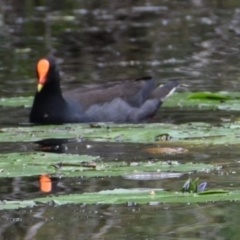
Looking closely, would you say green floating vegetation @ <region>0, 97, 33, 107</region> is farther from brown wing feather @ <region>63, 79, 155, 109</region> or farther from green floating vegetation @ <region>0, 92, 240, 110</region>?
brown wing feather @ <region>63, 79, 155, 109</region>

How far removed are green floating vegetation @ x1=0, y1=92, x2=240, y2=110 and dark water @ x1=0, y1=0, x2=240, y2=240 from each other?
0.12 metres

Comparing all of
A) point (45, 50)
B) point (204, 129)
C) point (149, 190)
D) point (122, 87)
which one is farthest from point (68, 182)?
point (45, 50)

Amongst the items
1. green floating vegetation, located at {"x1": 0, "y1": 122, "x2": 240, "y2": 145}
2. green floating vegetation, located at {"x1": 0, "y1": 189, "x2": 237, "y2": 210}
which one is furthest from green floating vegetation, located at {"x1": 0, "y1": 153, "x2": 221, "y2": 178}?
green floating vegetation, located at {"x1": 0, "y1": 122, "x2": 240, "y2": 145}

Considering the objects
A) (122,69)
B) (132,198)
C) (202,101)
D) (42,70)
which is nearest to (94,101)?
(42,70)

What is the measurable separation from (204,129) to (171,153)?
2.54 ft

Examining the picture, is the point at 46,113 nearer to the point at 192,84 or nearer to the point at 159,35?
the point at 192,84

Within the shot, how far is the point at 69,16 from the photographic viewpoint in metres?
20.4

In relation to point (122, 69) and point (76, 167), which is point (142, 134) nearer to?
point (76, 167)

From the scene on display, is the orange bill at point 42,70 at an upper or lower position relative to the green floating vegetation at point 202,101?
upper

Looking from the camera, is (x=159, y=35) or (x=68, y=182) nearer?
(x=68, y=182)

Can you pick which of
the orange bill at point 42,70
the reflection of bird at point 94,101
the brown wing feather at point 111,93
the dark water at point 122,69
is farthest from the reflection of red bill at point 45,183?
the orange bill at point 42,70

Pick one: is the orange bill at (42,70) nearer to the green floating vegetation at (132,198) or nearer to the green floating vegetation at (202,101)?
the green floating vegetation at (202,101)

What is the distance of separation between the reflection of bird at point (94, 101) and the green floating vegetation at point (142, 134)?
1.14 m

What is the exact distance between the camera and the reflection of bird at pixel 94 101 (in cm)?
948
